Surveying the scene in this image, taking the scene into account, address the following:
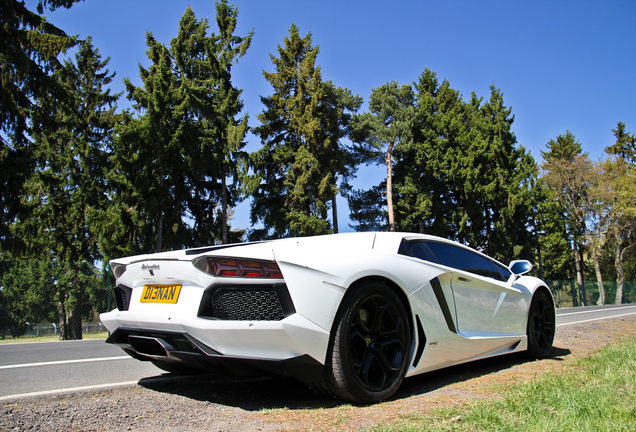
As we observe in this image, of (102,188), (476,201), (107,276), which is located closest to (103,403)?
(107,276)

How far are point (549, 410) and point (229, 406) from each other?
75.2 inches

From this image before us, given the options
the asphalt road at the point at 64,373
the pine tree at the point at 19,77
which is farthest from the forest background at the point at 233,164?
the asphalt road at the point at 64,373

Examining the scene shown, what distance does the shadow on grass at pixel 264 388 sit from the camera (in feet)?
9.55

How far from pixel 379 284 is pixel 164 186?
2190 centimetres

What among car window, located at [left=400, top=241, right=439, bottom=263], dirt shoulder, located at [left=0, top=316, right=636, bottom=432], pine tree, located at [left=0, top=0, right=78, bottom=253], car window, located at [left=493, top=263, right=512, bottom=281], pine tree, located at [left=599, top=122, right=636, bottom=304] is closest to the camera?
dirt shoulder, located at [left=0, top=316, right=636, bottom=432]

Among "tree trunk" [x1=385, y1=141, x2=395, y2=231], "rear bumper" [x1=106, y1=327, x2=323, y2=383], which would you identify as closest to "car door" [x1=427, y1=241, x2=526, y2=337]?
"rear bumper" [x1=106, y1=327, x2=323, y2=383]

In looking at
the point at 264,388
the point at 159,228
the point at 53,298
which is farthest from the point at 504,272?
the point at 159,228

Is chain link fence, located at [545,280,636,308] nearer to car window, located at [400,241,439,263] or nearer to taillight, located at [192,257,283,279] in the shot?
car window, located at [400,241,439,263]

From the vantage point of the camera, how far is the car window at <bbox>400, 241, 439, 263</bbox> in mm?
3541

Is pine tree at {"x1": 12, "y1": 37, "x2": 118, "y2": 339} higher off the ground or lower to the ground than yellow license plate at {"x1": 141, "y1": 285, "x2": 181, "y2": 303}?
higher

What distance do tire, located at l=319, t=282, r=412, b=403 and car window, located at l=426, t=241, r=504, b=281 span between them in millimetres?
910

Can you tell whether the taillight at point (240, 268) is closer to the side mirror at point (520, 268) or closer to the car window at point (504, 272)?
the car window at point (504, 272)

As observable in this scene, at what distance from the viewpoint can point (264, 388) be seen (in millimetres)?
3395

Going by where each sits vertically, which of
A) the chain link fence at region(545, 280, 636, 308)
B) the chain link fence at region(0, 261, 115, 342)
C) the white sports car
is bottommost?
the chain link fence at region(545, 280, 636, 308)
